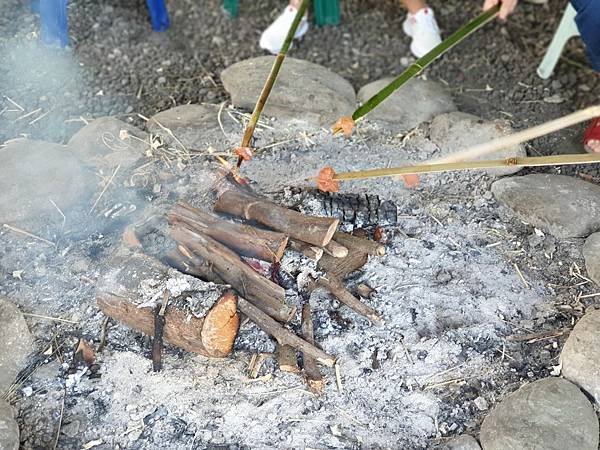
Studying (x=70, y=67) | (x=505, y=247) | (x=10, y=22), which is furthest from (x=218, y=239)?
(x=10, y=22)

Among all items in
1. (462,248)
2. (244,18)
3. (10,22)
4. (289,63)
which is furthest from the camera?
(244,18)

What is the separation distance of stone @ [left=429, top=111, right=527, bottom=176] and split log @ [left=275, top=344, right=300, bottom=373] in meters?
1.43

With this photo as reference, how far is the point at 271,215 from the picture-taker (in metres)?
2.80

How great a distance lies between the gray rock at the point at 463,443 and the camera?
243cm

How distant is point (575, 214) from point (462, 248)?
523mm

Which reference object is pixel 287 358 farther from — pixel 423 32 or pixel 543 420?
pixel 423 32

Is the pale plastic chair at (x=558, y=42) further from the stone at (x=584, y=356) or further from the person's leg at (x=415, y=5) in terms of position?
the stone at (x=584, y=356)

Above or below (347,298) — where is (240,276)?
above

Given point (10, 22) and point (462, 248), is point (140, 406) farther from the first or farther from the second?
point (10, 22)

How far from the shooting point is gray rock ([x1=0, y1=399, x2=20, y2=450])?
234 cm

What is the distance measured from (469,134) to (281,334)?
1572 mm

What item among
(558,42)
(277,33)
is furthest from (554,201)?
(277,33)

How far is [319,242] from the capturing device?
2670 mm

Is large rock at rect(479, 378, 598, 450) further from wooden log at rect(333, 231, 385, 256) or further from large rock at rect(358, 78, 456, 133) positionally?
large rock at rect(358, 78, 456, 133)
